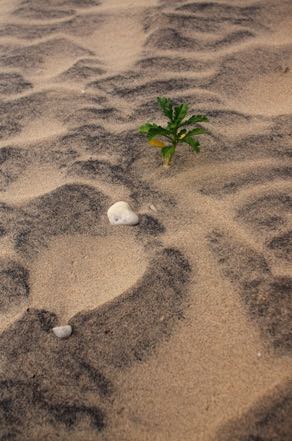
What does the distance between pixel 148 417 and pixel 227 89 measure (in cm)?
150

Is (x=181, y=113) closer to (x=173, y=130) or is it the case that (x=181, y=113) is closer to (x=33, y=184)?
(x=173, y=130)

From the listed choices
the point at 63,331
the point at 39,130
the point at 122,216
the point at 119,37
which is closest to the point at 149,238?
the point at 122,216

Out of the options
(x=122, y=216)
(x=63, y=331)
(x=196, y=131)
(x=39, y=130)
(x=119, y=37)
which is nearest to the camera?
(x=63, y=331)

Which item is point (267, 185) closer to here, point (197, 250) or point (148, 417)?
point (197, 250)

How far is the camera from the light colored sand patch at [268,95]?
2.06 metres

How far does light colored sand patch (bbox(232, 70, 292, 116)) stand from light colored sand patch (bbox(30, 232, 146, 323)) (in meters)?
0.88

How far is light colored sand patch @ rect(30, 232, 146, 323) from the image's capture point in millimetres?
1438

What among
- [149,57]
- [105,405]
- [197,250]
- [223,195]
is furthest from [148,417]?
[149,57]

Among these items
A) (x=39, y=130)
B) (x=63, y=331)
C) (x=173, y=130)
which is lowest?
(x=63, y=331)

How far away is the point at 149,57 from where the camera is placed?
2393 mm

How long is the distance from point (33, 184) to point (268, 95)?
1098 mm

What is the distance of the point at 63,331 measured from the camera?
4.44 feet

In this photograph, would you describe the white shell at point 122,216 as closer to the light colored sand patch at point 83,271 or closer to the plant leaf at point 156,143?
the light colored sand patch at point 83,271

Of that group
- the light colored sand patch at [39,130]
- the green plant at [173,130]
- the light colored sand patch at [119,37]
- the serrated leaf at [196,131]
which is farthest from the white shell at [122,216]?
the light colored sand patch at [119,37]
